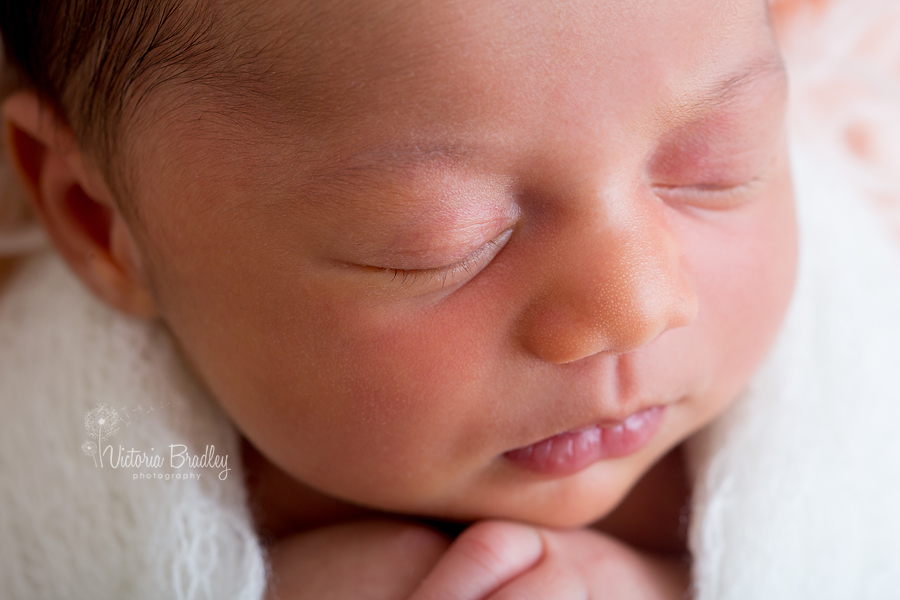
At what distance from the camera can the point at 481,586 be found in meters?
0.91

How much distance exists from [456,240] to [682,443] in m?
0.56

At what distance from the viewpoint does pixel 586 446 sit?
888 mm

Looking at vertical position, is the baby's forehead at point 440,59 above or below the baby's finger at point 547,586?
above

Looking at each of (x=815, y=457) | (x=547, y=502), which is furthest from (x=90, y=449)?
(x=815, y=457)

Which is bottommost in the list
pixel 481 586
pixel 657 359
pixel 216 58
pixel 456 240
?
pixel 481 586

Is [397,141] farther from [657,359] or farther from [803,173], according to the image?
[803,173]

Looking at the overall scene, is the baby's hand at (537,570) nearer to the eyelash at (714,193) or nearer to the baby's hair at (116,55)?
the eyelash at (714,193)

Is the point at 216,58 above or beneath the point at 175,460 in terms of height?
above

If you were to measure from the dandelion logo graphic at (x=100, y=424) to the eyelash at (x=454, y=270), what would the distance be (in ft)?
1.47

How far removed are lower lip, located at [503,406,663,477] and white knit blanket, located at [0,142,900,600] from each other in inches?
6.7

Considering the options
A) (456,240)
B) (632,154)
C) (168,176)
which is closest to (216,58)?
(168,176)

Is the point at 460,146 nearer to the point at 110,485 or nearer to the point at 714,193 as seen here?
the point at 714,193

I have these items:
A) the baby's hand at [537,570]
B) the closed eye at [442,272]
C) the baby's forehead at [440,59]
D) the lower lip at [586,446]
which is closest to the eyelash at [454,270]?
the closed eye at [442,272]

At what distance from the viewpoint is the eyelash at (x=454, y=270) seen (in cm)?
76
